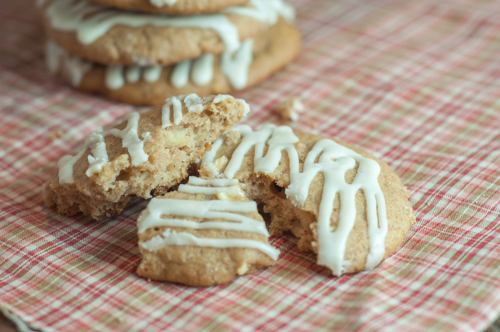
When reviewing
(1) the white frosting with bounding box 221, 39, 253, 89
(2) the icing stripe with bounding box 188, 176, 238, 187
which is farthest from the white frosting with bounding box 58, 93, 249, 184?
(1) the white frosting with bounding box 221, 39, 253, 89

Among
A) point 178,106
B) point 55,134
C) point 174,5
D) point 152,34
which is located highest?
point 174,5

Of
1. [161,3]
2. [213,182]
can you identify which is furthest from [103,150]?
[161,3]

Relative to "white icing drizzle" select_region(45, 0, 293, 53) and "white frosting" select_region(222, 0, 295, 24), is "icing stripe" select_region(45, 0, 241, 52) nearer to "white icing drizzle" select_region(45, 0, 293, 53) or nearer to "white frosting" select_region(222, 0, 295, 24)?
"white icing drizzle" select_region(45, 0, 293, 53)

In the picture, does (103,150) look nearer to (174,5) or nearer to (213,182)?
(213,182)

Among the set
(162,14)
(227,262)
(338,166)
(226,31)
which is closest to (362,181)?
(338,166)

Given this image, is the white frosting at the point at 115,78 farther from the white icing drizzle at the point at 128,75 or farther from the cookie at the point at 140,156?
the cookie at the point at 140,156

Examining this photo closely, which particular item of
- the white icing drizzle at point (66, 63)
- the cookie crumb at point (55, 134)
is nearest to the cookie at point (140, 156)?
the cookie crumb at point (55, 134)
